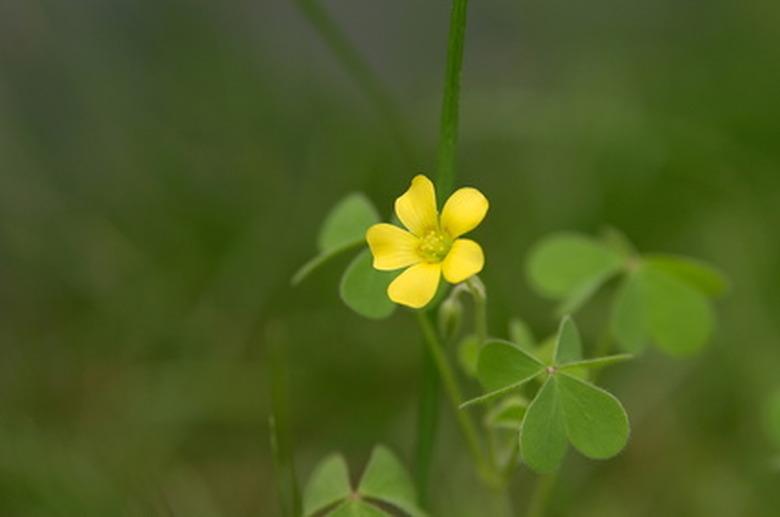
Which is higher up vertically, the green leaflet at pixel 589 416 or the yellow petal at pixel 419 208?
the yellow petal at pixel 419 208

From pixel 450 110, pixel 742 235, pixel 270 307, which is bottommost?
pixel 450 110

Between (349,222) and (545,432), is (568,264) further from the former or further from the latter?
(545,432)

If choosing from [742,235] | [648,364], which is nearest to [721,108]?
[742,235]

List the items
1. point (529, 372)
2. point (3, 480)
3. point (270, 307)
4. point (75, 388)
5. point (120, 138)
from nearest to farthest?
point (529, 372), point (3, 480), point (75, 388), point (270, 307), point (120, 138)

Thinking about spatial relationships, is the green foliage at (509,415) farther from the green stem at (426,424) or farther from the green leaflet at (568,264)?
the green leaflet at (568,264)

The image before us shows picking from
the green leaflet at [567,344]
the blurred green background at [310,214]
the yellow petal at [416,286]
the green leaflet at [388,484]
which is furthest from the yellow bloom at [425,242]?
the blurred green background at [310,214]

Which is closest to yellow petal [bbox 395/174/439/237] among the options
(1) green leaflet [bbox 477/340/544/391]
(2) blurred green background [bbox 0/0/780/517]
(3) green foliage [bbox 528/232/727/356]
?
(1) green leaflet [bbox 477/340/544/391]

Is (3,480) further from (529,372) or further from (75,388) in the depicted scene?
(529,372)
